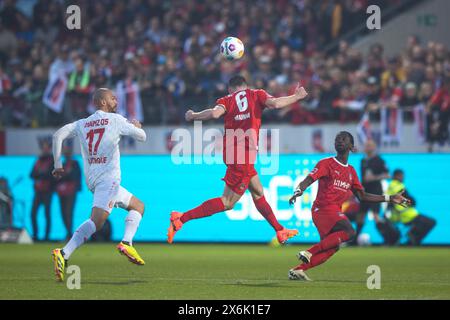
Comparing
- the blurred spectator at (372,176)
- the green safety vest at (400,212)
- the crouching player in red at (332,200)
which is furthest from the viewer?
the blurred spectator at (372,176)

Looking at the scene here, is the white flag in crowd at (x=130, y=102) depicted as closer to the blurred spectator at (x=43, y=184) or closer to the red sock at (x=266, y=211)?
the blurred spectator at (x=43, y=184)

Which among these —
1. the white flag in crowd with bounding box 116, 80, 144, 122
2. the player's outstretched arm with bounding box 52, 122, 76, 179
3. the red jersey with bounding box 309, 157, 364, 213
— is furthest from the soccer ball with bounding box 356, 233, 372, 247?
the player's outstretched arm with bounding box 52, 122, 76, 179

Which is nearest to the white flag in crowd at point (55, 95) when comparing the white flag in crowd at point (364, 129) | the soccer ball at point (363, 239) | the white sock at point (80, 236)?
the white flag in crowd at point (364, 129)

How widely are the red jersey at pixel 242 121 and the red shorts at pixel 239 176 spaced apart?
7cm

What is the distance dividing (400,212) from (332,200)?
916cm

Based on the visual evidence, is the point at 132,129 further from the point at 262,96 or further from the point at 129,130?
the point at 262,96

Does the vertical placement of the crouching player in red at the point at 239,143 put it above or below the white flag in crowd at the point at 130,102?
below

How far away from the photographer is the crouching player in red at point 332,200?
1281 centimetres

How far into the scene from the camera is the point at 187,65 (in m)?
26.6

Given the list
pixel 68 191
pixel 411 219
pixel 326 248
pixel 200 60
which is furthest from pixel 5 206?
pixel 326 248

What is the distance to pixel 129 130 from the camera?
1285cm

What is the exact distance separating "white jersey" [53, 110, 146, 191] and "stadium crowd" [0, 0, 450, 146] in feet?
37.0

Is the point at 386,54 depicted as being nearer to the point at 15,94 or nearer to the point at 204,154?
the point at 204,154
